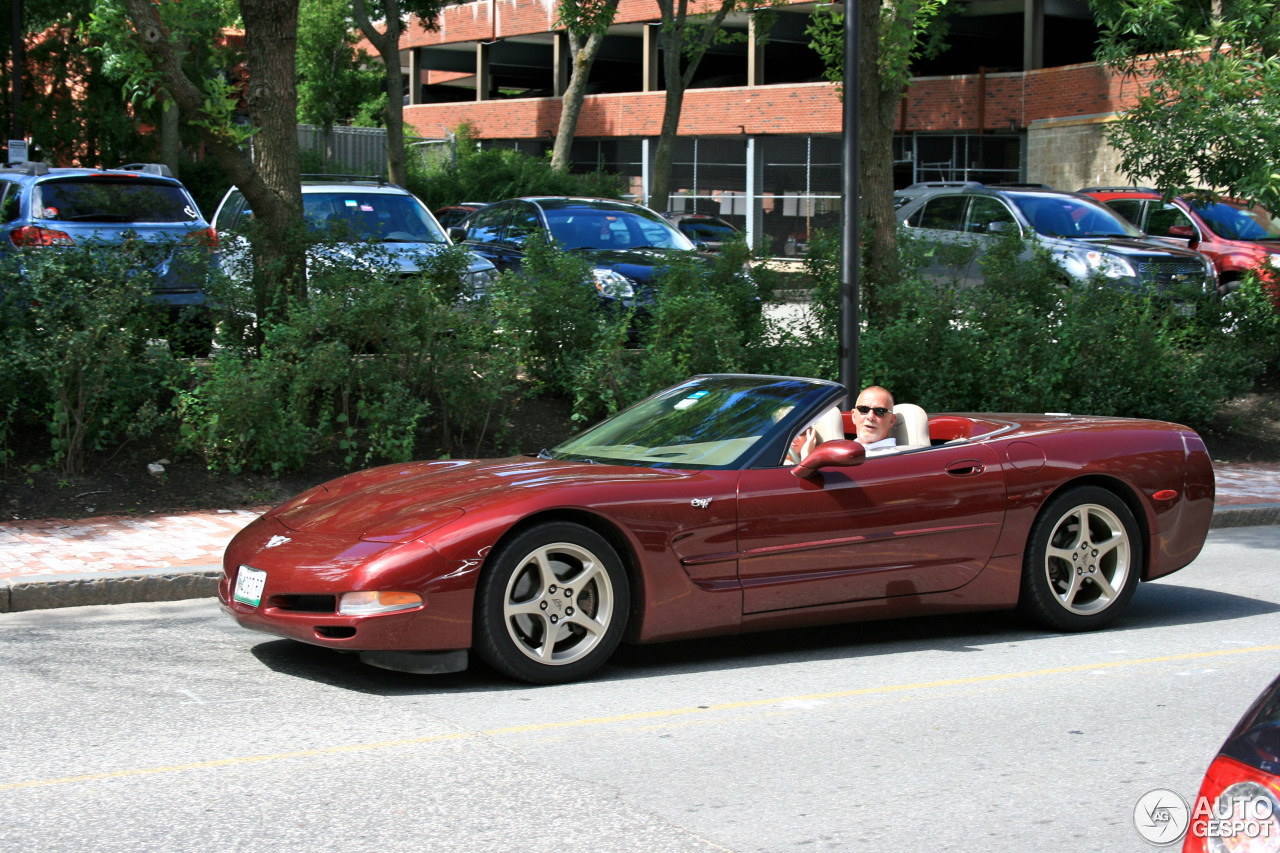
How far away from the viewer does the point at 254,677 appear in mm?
Result: 5895

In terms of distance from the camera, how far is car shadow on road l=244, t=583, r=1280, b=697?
5875mm

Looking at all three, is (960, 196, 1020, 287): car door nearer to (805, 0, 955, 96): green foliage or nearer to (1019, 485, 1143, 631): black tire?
(805, 0, 955, 96): green foliage

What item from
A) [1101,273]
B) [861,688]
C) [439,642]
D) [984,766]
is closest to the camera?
[984,766]

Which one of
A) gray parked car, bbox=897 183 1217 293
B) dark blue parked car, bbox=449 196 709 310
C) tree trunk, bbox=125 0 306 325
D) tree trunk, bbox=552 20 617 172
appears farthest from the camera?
tree trunk, bbox=552 20 617 172

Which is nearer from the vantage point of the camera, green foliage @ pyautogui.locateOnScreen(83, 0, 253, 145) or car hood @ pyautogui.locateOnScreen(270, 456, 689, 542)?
car hood @ pyautogui.locateOnScreen(270, 456, 689, 542)

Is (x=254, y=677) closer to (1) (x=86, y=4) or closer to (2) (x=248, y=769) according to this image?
(2) (x=248, y=769)

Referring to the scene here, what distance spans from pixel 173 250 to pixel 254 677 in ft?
18.0

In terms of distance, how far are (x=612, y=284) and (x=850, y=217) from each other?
3.28 m

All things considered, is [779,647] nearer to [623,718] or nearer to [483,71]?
[623,718]

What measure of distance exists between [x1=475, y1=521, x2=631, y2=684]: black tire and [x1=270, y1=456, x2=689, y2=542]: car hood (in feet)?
0.69

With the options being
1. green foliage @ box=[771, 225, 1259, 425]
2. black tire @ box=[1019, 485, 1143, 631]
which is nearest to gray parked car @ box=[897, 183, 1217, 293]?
green foliage @ box=[771, 225, 1259, 425]

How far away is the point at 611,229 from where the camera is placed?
614 inches

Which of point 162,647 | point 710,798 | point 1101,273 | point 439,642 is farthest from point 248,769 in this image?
point 1101,273

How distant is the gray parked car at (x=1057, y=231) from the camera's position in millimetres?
15484
